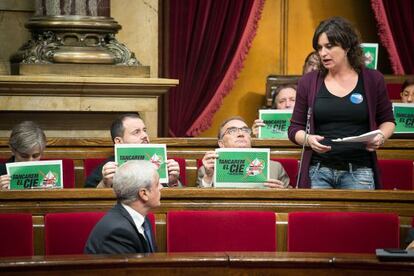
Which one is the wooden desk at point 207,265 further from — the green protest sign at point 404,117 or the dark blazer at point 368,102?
the green protest sign at point 404,117

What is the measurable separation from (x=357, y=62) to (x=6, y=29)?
3.26 metres

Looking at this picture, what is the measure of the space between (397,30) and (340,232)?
181 inches

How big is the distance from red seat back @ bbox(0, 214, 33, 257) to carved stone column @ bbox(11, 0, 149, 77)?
252 centimetres

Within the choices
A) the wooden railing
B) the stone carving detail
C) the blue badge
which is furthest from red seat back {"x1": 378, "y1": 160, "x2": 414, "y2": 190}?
the stone carving detail

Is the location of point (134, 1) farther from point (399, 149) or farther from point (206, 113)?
point (399, 149)

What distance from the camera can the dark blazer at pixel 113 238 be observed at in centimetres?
435

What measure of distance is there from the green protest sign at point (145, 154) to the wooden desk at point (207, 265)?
1.73 m

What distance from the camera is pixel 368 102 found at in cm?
535

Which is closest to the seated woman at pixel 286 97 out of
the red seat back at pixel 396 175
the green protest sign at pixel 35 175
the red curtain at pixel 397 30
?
the red seat back at pixel 396 175

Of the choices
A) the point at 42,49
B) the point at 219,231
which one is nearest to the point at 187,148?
the point at 42,49

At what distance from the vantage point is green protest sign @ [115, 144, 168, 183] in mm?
5422

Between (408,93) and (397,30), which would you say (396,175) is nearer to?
(408,93)

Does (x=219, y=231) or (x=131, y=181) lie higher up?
(x=131, y=181)

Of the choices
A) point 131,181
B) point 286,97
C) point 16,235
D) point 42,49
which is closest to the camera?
point 131,181
